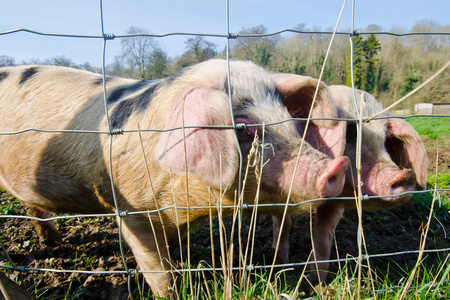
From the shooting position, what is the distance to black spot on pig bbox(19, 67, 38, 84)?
9.85 feet

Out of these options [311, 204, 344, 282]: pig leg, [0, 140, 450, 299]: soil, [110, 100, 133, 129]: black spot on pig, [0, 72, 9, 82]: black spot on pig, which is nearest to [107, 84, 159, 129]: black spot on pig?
[110, 100, 133, 129]: black spot on pig

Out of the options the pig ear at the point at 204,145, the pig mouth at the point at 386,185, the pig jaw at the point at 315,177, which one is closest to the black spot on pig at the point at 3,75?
the pig ear at the point at 204,145

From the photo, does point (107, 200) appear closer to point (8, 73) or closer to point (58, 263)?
point (58, 263)

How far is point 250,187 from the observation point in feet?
6.39

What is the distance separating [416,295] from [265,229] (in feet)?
6.77

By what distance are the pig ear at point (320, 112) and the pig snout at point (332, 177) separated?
Answer: 0.34 metres

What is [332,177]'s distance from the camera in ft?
5.79

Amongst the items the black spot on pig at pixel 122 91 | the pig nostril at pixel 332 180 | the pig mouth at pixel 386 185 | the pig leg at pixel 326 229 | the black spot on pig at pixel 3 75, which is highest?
the black spot on pig at pixel 3 75

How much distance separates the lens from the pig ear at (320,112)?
209cm

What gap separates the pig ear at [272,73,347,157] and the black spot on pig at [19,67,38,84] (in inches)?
88.7

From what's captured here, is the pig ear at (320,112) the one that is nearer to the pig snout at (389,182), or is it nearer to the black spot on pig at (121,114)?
the pig snout at (389,182)

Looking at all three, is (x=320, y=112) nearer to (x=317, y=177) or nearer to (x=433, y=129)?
(x=317, y=177)

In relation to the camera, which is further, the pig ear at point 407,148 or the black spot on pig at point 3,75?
the black spot on pig at point 3,75

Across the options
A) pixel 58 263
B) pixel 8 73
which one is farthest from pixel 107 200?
pixel 8 73
